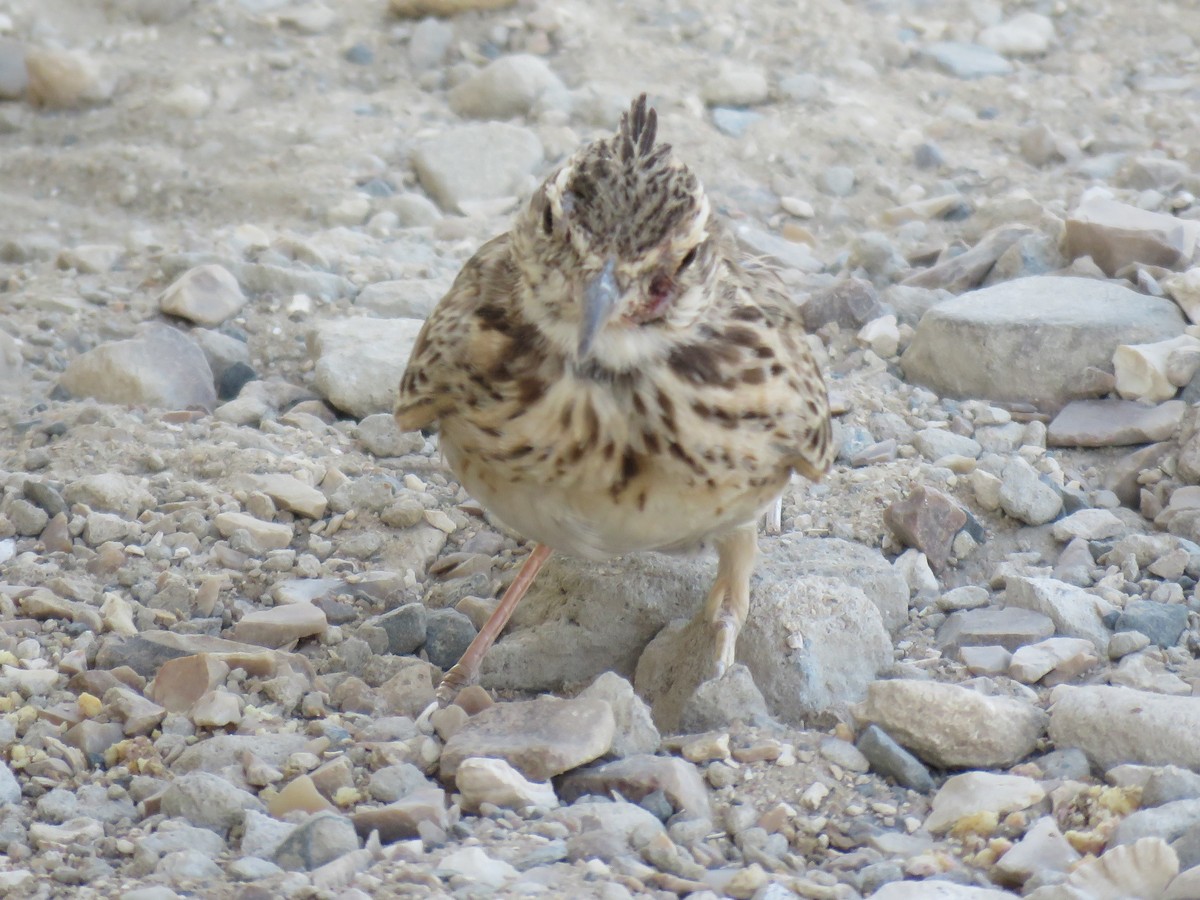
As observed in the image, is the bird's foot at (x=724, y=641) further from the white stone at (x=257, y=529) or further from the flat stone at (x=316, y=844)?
the white stone at (x=257, y=529)

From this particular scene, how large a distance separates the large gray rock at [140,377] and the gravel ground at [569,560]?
2 cm

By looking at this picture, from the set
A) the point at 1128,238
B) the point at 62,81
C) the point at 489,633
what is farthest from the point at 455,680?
the point at 62,81

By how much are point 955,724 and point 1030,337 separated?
268 centimetres

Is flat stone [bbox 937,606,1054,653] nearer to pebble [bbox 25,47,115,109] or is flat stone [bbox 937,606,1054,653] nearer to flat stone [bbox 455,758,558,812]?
flat stone [bbox 455,758,558,812]

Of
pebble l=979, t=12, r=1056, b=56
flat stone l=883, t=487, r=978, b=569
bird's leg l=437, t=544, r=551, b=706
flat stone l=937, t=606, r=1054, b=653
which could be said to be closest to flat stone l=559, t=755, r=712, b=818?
bird's leg l=437, t=544, r=551, b=706

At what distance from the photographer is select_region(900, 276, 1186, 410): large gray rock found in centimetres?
672

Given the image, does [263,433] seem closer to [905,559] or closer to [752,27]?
[905,559]

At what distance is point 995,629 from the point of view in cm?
524

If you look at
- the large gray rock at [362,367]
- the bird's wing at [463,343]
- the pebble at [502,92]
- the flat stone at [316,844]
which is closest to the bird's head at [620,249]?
the bird's wing at [463,343]

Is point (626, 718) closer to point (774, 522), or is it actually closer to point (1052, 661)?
point (1052, 661)

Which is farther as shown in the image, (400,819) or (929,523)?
(929,523)

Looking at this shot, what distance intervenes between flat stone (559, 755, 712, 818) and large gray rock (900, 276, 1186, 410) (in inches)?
120

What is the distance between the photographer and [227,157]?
9133 millimetres

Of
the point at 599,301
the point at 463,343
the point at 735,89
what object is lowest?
the point at 735,89
